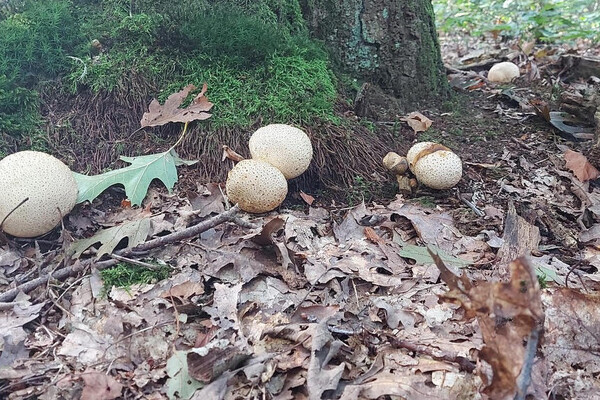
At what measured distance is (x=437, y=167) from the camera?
358 centimetres

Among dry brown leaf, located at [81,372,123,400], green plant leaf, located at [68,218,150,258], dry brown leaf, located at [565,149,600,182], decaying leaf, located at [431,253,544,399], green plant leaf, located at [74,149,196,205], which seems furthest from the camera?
dry brown leaf, located at [565,149,600,182]

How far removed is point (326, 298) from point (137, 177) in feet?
5.43

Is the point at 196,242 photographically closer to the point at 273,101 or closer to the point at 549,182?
the point at 273,101

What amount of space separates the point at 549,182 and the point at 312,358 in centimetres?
284

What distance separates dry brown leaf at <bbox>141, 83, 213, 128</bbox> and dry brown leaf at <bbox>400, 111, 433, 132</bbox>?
184 centimetres

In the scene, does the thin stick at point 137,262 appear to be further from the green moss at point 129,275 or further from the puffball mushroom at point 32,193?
the puffball mushroom at point 32,193

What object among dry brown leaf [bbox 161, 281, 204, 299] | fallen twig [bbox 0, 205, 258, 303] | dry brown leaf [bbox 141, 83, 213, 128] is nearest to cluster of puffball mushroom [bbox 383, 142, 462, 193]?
fallen twig [bbox 0, 205, 258, 303]

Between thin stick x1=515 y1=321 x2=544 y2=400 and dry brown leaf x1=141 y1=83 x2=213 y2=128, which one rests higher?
dry brown leaf x1=141 y1=83 x2=213 y2=128

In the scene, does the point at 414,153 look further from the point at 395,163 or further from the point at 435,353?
the point at 435,353

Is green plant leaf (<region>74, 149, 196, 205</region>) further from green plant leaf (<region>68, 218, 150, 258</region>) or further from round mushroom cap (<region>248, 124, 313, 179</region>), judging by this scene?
round mushroom cap (<region>248, 124, 313, 179</region>)

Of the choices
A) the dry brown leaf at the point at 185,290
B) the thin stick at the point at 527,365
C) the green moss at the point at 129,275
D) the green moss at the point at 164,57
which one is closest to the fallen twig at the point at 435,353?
the thin stick at the point at 527,365

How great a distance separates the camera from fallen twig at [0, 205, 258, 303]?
8.38ft

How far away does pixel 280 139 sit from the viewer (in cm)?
337

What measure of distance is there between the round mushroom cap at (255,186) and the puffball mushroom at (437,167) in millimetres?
1088
